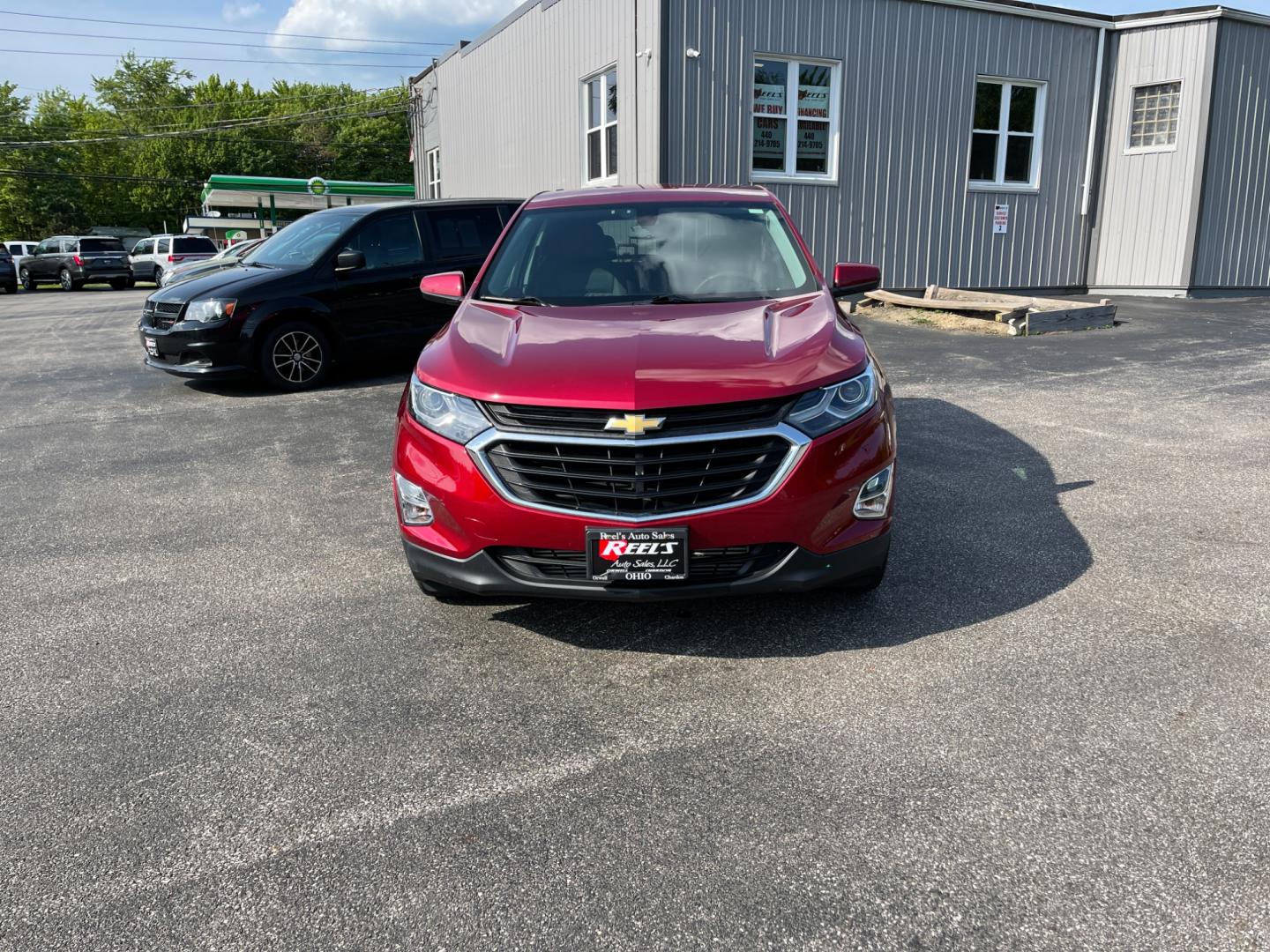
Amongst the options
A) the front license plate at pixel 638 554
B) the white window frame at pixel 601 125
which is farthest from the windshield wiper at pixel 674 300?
the white window frame at pixel 601 125

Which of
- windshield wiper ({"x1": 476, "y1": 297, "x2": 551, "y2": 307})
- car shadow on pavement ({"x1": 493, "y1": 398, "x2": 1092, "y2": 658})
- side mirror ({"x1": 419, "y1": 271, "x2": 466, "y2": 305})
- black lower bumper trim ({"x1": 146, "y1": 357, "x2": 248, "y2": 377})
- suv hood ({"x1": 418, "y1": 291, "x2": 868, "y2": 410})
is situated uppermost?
side mirror ({"x1": 419, "y1": 271, "x2": 466, "y2": 305})

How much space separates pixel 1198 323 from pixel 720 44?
7850 mm

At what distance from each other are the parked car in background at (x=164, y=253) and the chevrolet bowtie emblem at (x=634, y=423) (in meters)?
31.4

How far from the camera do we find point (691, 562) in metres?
3.39

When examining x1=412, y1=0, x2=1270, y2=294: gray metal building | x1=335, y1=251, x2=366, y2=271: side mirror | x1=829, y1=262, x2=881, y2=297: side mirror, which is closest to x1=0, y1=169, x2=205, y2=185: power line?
x1=412, y1=0, x2=1270, y2=294: gray metal building

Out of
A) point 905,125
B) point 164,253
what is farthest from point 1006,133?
point 164,253

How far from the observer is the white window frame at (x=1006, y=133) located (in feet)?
52.8

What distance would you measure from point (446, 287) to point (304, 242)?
5.50 m

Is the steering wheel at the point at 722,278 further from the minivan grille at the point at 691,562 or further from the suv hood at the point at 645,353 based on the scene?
the minivan grille at the point at 691,562

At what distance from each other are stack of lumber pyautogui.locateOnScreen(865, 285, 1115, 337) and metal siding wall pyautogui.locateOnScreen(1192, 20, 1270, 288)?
521 centimetres

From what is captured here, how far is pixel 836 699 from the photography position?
329 centimetres

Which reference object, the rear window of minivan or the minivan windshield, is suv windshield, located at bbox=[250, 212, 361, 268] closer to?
the minivan windshield

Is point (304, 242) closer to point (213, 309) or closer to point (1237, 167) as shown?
point (213, 309)

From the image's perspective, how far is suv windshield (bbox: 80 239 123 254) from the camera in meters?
34.0
